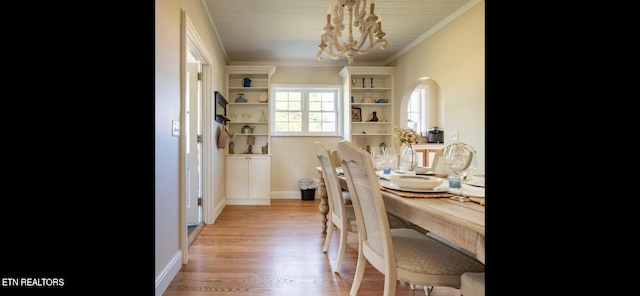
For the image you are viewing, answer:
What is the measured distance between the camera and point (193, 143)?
3186mm

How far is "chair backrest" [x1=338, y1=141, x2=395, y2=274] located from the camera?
124 centimetres

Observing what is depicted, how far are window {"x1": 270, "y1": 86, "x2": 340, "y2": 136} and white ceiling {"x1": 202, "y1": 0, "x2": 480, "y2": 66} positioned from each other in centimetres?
60

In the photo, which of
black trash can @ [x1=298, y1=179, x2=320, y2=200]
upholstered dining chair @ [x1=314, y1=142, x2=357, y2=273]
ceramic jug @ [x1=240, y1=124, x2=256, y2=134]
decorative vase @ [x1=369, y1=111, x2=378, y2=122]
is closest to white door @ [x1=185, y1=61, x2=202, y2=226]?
ceramic jug @ [x1=240, y1=124, x2=256, y2=134]

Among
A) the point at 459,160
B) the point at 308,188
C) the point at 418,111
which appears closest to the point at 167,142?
the point at 459,160

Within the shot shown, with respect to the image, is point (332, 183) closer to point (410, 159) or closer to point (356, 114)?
point (410, 159)

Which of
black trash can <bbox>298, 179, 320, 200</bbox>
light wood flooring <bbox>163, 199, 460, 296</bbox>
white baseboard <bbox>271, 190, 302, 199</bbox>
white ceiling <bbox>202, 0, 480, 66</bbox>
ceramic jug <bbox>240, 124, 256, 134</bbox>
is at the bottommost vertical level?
light wood flooring <bbox>163, 199, 460, 296</bbox>

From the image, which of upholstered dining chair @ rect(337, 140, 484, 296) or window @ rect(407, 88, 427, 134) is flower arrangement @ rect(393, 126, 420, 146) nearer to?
upholstered dining chair @ rect(337, 140, 484, 296)

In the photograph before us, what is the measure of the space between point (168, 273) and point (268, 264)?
654 mm

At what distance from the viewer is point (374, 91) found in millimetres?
4934

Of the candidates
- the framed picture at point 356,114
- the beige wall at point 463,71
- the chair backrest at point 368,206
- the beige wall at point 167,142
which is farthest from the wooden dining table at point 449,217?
the framed picture at point 356,114

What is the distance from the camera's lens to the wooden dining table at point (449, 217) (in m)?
0.90
